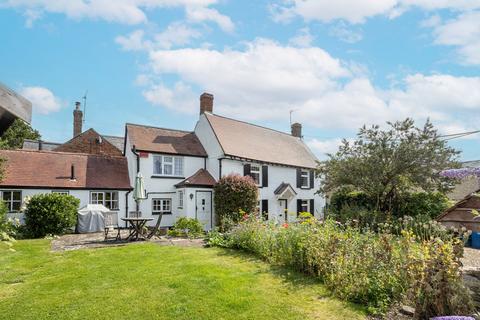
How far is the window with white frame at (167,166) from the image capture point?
20609 millimetres

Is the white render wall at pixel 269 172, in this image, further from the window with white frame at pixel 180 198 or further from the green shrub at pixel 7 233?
the green shrub at pixel 7 233

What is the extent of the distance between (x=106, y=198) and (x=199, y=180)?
19.0 ft

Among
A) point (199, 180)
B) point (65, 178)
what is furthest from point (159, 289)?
point (65, 178)

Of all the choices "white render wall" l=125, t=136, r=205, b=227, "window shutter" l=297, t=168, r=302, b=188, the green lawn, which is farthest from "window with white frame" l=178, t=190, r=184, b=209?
the green lawn

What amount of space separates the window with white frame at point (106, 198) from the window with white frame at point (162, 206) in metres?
2.29

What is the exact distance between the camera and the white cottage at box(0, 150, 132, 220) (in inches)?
678

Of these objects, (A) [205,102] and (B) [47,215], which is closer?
(B) [47,215]

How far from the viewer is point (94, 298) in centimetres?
635

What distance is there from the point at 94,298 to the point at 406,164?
15804mm

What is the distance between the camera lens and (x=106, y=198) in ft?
64.4

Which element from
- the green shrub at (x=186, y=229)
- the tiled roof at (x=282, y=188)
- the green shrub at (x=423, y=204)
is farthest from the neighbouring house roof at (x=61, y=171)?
the green shrub at (x=423, y=204)

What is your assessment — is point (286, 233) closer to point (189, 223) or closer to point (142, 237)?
point (142, 237)

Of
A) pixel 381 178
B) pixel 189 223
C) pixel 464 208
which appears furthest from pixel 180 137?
pixel 464 208

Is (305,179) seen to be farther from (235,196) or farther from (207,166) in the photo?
(235,196)
